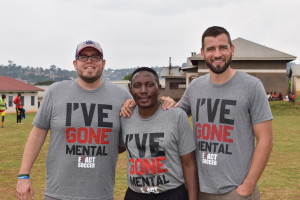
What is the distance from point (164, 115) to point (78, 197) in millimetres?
1187

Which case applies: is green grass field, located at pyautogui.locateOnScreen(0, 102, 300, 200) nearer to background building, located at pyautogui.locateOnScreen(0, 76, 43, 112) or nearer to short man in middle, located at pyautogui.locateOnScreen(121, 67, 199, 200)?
short man in middle, located at pyautogui.locateOnScreen(121, 67, 199, 200)

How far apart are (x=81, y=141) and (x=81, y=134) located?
2.8 inches

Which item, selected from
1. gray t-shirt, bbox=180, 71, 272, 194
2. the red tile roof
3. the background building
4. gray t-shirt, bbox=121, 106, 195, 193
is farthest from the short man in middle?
the red tile roof

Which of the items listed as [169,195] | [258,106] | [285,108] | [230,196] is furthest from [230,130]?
[285,108]

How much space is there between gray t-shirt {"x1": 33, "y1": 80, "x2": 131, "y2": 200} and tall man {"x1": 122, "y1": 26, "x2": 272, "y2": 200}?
913 mm

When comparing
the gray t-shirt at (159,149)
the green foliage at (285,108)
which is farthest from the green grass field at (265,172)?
the green foliage at (285,108)

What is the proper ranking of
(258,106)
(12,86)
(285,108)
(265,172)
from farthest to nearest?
(12,86), (285,108), (265,172), (258,106)

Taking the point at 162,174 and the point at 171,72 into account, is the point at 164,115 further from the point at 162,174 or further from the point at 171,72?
the point at 171,72

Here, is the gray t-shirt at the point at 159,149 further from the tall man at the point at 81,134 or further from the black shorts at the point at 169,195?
the tall man at the point at 81,134

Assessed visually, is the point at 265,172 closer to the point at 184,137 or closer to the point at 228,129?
the point at 228,129

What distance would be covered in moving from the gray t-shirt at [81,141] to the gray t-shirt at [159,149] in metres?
0.34

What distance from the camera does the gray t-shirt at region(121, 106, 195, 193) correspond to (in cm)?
357

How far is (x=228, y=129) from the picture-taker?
3580 mm

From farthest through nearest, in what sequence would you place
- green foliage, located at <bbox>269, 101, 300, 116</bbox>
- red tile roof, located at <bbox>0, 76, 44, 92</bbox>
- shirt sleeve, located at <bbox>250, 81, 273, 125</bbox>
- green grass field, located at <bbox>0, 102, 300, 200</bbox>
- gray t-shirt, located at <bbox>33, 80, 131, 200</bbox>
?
red tile roof, located at <bbox>0, 76, 44, 92</bbox> → green foliage, located at <bbox>269, 101, 300, 116</bbox> → green grass field, located at <bbox>0, 102, 300, 200</bbox> → gray t-shirt, located at <bbox>33, 80, 131, 200</bbox> → shirt sleeve, located at <bbox>250, 81, 273, 125</bbox>
